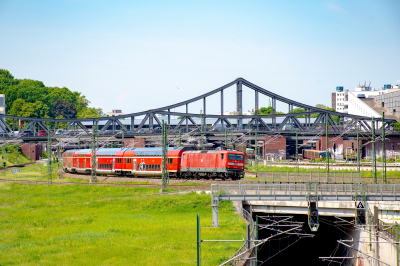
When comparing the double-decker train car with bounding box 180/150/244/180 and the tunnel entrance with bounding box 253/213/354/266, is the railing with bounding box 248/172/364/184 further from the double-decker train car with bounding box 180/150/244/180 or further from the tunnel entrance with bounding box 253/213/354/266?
the double-decker train car with bounding box 180/150/244/180

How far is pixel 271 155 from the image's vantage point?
120312 millimetres

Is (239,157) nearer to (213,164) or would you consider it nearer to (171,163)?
(213,164)

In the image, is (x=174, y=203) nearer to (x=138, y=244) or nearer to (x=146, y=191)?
(x=146, y=191)

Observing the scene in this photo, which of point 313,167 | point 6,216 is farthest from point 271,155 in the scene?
point 6,216

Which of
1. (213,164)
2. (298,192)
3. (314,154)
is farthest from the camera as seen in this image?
(314,154)

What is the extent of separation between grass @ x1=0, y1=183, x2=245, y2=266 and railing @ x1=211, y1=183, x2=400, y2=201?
80.3 inches

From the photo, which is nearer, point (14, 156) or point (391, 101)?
point (14, 156)

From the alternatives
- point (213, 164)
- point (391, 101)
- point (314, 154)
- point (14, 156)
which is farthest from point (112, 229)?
point (391, 101)

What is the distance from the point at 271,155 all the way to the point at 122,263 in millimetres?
94730

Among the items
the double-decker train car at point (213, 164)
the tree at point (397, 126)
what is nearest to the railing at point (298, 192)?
the double-decker train car at point (213, 164)

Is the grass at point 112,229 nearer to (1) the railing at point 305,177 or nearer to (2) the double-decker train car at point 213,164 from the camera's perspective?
(1) the railing at point 305,177

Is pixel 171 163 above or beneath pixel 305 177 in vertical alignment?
above

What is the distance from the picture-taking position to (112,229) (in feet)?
120

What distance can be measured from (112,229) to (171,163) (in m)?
27.5
